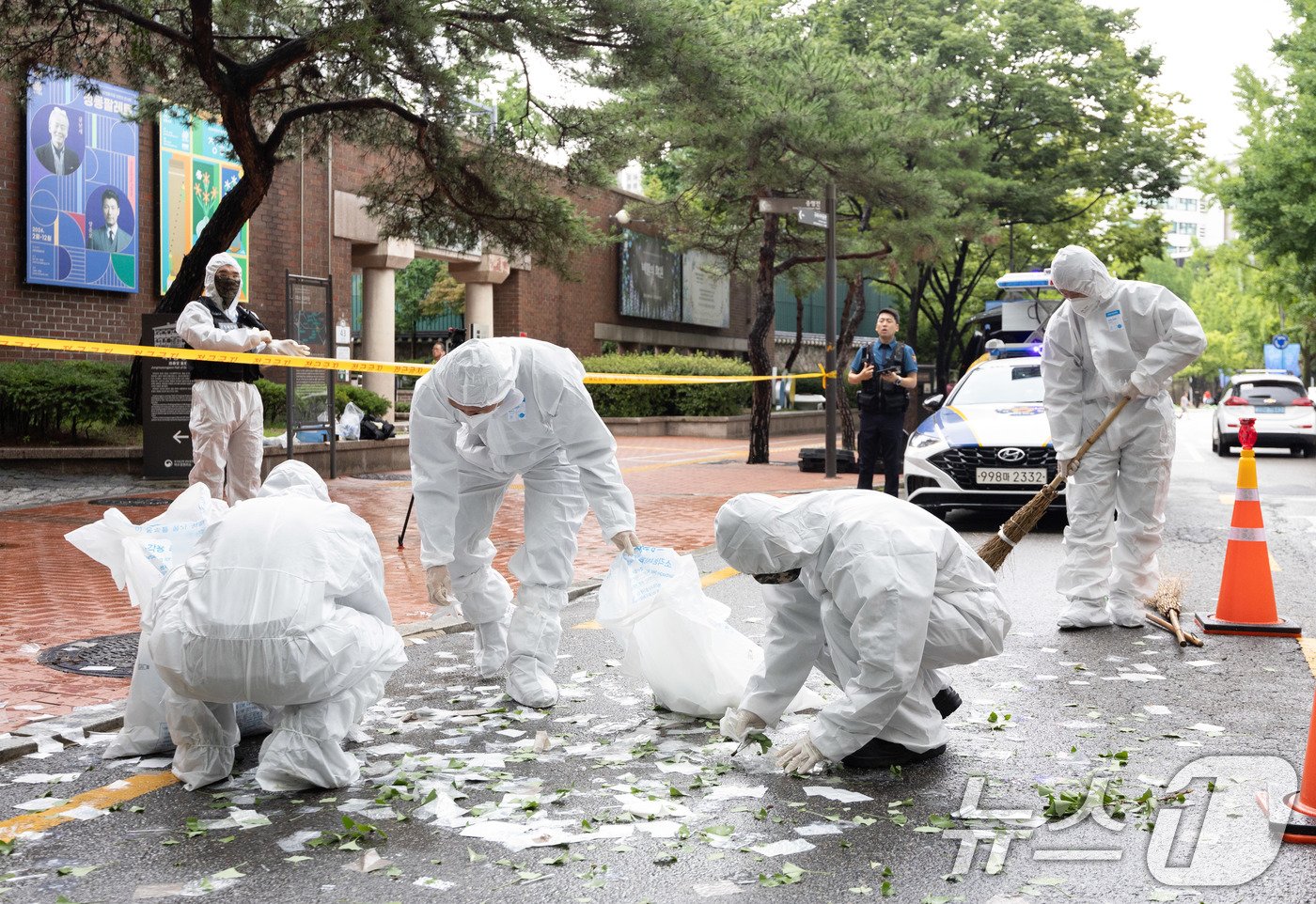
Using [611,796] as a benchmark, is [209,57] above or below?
above

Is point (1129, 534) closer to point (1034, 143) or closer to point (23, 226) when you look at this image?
point (23, 226)

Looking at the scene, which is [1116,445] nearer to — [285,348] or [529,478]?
[529,478]

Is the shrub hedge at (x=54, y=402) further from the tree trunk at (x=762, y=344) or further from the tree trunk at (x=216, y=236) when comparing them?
the tree trunk at (x=762, y=344)

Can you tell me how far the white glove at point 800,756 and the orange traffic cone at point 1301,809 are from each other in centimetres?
131

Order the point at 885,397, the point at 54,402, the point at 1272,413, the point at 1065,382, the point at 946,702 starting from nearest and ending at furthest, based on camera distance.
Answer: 1. the point at 946,702
2. the point at 1065,382
3. the point at 885,397
4. the point at 54,402
5. the point at 1272,413

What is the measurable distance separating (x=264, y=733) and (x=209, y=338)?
14.2 ft

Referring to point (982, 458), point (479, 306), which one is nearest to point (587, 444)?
point (982, 458)

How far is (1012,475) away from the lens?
10.9 m

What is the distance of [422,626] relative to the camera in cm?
703

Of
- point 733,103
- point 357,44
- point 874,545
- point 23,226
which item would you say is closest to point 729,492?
point 733,103

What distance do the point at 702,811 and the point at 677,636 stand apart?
1154 mm

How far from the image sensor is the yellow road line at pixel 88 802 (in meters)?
3.92

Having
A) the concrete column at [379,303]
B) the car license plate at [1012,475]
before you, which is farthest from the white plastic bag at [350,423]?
the car license plate at [1012,475]

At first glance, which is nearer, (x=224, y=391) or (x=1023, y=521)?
(x=1023, y=521)
